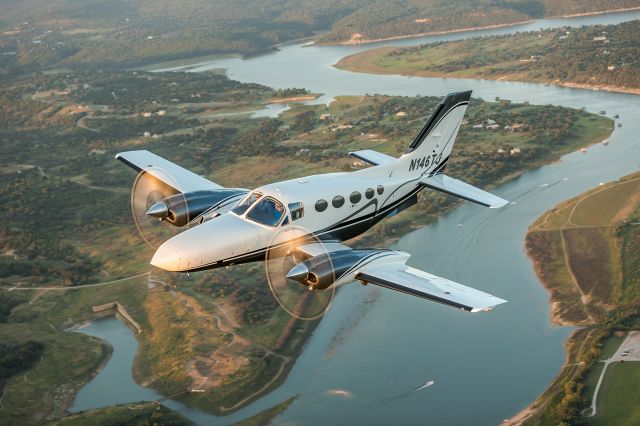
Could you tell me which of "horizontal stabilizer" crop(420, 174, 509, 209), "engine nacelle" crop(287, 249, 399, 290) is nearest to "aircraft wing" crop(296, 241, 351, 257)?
"engine nacelle" crop(287, 249, 399, 290)

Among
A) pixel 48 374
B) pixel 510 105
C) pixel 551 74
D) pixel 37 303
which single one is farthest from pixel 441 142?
pixel 551 74

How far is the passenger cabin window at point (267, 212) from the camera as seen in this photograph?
32531 mm

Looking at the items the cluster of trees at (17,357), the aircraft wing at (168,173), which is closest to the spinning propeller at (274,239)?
the aircraft wing at (168,173)

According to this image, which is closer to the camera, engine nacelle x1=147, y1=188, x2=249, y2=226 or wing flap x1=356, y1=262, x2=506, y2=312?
wing flap x1=356, y1=262, x2=506, y2=312

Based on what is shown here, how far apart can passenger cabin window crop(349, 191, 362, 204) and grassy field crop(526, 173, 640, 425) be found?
27.6m

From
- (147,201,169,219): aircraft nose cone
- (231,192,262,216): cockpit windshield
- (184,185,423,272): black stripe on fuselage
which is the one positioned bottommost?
(184,185,423,272): black stripe on fuselage

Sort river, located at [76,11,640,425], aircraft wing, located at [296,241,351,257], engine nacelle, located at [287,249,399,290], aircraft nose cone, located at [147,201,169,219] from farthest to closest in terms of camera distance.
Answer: river, located at [76,11,640,425] → aircraft nose cone, located at [147,201,169,219] → aircraft wing, located at [296,241,351,257] → engine nacelle, located at [287,249,399,290]

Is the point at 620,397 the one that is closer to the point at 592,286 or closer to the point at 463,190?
the point at 592,286

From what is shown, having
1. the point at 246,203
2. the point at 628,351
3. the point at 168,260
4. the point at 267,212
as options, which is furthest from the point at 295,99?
the point at 168,260

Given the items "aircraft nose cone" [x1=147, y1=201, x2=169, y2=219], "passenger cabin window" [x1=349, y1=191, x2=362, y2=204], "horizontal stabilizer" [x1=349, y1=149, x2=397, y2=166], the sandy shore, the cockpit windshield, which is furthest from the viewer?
the sandy shore

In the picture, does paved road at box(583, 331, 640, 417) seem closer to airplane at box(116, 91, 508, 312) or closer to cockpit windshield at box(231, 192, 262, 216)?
airplane at box(116, 91, 508, 312)

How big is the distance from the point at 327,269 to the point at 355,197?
279 inches

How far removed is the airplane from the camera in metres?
29.9

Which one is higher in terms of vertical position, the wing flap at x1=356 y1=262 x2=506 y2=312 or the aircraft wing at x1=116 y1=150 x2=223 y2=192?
the aircraft wing at x1=116 y1=150 x2=223 y2=192
